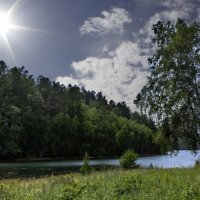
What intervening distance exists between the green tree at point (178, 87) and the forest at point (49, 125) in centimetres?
6324

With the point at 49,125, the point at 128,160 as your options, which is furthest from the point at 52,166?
the point at 49,125

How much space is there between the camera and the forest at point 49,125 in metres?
114

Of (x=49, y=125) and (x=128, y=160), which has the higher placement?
(x=49, y=125)

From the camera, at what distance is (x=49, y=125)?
131 m

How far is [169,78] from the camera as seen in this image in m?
37.0

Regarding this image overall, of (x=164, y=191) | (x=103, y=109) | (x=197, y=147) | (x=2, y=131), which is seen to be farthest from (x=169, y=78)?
(x=103, y=109)

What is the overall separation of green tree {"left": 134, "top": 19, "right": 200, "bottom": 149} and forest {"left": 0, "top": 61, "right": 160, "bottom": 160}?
63243 millimetres

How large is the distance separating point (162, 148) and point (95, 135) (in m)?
115

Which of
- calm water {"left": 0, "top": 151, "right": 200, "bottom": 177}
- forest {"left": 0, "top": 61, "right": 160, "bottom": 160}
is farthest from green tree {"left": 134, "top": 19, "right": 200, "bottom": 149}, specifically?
forest {"left": 0, "top": 61, "right": 160, "bottom": 160}

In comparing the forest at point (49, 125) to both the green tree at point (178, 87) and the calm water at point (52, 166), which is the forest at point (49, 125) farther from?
the green tree at point (178, 87)

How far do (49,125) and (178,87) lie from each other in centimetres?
9803

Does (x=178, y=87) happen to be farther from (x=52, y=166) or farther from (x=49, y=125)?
(x=49, y=125)

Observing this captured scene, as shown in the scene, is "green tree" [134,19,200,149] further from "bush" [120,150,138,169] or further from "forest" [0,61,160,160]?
"forest" [0,61,160,160]

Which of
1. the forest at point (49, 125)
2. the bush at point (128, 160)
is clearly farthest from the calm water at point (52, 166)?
the forest at point (49, 125)
